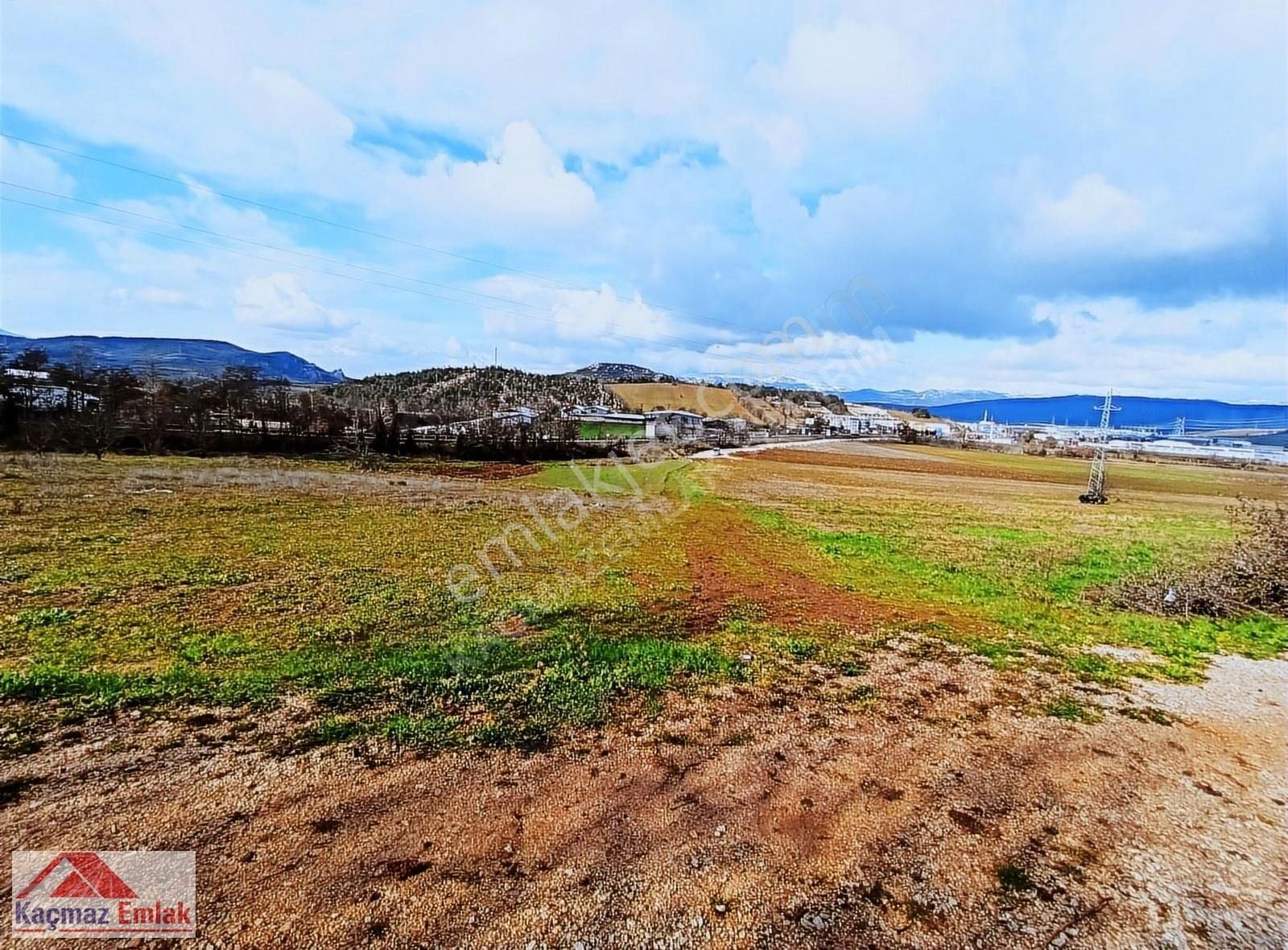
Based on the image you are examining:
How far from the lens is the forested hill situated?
9550 centimetres

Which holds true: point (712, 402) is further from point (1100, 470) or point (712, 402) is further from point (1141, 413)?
point (1141, 413)

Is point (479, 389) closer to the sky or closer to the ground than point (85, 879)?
closer to the sky

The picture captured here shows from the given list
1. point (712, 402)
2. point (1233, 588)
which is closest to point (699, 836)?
point (1233, 588)

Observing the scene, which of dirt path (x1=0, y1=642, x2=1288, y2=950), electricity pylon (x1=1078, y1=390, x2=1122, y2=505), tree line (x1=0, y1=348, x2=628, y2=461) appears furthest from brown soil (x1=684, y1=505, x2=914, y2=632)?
tree line (x1=0, y1=348, x2=628, y2=461)

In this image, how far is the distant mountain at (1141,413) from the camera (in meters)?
132

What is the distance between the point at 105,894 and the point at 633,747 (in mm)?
3968

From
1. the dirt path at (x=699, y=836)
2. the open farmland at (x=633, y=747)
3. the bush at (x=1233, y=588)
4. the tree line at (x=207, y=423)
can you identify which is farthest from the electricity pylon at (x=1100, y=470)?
the tree line at (x=207, y=423)

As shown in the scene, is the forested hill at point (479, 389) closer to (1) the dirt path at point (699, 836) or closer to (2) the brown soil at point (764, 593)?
(2) the brown soil at point (764, 593)

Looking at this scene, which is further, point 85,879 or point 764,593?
point 764,593

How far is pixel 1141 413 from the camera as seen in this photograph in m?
162

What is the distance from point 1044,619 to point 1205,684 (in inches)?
110

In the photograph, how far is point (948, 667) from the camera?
828cm

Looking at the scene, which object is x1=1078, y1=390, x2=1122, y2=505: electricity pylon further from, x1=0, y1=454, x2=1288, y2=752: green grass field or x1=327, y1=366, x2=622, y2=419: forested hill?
x1=327, y1=366, x2=622, y2=419: forested hill

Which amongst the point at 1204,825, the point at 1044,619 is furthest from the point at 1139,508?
the point at 1204,825
